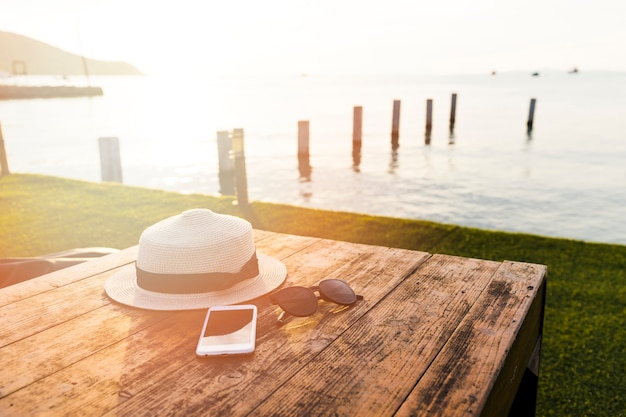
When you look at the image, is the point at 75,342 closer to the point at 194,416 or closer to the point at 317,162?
the point at 194,416

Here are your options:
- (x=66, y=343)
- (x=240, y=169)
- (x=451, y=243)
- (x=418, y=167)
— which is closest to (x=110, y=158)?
(x=240, y=169)

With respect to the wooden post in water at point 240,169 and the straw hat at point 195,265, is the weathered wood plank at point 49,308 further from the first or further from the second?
the wooden post in water at point 240,169

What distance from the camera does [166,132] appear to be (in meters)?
32.3

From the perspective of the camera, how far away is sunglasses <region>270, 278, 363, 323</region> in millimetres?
1620

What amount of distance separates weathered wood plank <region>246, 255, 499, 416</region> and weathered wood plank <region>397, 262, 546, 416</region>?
0.11 feet

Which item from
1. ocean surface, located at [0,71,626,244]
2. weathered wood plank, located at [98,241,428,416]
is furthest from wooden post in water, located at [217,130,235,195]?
weathered wood plank, located at [98,241,428,416]

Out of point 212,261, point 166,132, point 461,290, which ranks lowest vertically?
point 166,132

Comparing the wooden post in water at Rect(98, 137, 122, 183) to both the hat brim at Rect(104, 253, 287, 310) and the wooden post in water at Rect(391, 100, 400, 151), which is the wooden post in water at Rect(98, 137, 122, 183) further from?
the wooden post in water at Rect(391, 100, 400, 151)

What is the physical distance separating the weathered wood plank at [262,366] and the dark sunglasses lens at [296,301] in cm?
3

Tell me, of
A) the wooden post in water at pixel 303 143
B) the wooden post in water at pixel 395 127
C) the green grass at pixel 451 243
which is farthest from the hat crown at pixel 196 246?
the wooden post in water at pixel 395 127

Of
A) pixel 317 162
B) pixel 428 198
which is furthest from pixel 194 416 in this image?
pixel 317 162

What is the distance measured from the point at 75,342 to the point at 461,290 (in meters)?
1.35

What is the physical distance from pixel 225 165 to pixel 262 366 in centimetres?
1049

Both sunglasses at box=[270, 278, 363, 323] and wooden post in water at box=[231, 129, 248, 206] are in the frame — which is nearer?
sunglasses at box=[270, 278, 363, 323]
